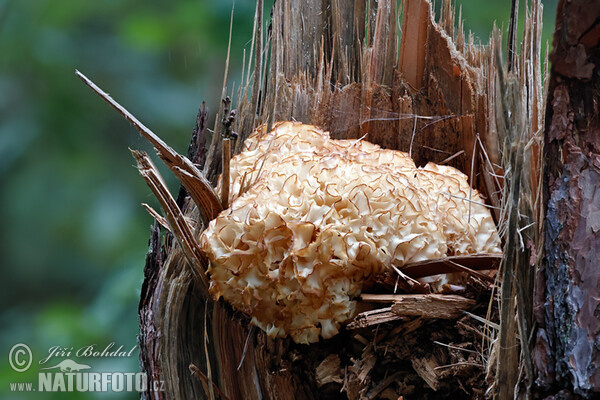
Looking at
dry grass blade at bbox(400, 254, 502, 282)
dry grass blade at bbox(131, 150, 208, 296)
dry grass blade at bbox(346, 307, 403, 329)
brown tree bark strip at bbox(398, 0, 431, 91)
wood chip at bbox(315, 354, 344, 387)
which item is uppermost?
brown tree bark strip at bbox(398, 0, 431, 91)

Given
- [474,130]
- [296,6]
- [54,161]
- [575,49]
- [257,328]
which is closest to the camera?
[575,49]

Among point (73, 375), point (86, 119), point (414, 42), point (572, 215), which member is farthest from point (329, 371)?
point (86, 119)

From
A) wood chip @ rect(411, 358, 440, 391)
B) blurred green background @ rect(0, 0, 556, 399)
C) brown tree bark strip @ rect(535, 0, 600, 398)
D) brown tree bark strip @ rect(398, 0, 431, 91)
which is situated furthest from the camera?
blurred green background @ rect(0, 0, 556, 399)

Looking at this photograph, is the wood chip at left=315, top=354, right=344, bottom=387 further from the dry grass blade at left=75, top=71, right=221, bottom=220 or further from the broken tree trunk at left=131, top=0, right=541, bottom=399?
the dry grass blade at left=75, top=71, right=221, bottom=220

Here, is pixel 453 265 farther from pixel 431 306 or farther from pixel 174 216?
pixel 174 216

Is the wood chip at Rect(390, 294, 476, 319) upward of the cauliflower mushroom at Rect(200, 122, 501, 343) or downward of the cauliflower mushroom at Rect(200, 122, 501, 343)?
downward

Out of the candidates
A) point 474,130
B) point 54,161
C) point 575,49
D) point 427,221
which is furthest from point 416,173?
point 54,161

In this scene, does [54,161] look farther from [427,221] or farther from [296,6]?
[427,221]

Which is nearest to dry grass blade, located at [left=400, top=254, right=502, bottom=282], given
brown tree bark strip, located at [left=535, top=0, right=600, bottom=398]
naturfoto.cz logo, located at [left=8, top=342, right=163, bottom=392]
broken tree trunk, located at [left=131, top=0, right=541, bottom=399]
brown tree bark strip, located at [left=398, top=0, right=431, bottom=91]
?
broken tree trunk, located at [left=131, top=0, right=541, bottom=399]

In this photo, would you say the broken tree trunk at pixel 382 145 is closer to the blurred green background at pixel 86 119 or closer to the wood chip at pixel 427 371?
the wood chip at pixel 427 371
